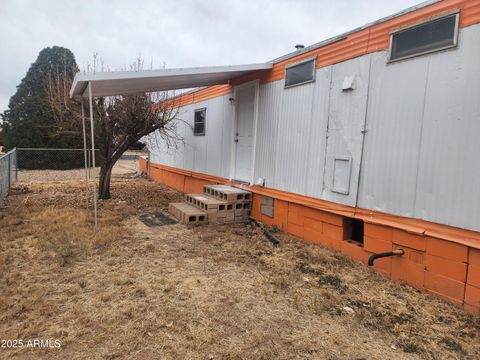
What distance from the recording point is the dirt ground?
2.35m

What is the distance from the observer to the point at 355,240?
457cm

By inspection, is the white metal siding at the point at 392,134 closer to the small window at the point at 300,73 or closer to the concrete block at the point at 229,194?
the small window at the point at 300,73

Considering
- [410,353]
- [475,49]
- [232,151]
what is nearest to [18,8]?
[232,151]

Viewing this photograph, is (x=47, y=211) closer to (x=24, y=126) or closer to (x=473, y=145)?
(x=473, y=145)

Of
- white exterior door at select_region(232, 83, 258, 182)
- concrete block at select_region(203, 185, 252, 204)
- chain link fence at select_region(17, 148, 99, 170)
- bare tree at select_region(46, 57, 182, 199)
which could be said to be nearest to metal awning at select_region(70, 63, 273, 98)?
white exterior door at select_region(232, 83, 258, 182)

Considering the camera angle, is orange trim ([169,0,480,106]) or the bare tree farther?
the bare tree

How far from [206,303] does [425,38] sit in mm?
3844

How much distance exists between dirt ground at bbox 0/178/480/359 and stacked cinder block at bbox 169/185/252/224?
3.07 ft

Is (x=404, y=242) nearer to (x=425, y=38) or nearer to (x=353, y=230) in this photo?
(x=353, y=230)

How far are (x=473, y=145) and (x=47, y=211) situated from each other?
7.30 metres

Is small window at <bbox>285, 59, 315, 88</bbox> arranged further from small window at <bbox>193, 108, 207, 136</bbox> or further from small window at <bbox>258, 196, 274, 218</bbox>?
small window at <bbox>193, 108, 207, 136</bbox>

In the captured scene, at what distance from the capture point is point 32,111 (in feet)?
52.5

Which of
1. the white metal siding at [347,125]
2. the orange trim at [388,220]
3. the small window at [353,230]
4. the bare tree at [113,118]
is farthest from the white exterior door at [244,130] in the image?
the small window at [353,230]

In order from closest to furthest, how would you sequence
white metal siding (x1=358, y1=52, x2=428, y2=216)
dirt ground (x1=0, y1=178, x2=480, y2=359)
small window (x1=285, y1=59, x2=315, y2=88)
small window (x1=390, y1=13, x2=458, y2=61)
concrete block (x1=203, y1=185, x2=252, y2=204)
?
dirt ground (x1=0, y1=178, x2=480, y2=359)
small window (x1=390, y1=13, x2=458, y2=61)
white metal siding (x1=358, y1=52, x2=428, y2=216)
small window (x1=285, y1=59, x2=315, y2=88)
concrete block (x1=203, y1=185, x2=252, y2=204)
